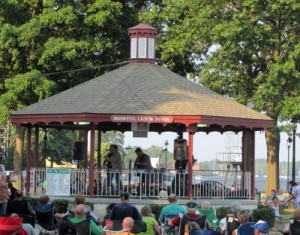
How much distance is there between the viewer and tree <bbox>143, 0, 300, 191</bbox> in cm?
3706

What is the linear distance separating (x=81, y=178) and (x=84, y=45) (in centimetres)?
1030

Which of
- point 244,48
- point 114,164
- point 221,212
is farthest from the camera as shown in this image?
point 244,48

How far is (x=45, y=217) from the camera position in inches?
816

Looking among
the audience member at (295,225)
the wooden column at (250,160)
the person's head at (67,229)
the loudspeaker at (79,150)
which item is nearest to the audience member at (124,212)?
the person's head at (67,229)

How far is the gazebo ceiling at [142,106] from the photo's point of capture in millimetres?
27297

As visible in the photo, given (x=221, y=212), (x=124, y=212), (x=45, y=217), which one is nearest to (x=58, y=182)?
(x=221, y=212)


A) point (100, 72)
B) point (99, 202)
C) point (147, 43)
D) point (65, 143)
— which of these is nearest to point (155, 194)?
point (99, 202)

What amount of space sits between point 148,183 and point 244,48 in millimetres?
11661

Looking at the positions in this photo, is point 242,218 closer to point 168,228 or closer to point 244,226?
point 244,226

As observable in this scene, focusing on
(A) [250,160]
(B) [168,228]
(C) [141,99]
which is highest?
(C) [141,99]

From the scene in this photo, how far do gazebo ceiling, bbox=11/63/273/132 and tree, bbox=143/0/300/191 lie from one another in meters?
6.51

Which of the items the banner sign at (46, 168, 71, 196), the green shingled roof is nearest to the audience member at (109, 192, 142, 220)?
the green shingled roof

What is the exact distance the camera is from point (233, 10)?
3900cm

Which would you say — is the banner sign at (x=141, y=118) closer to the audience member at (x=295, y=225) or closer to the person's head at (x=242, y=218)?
the person's head at (x=242, y=218)
